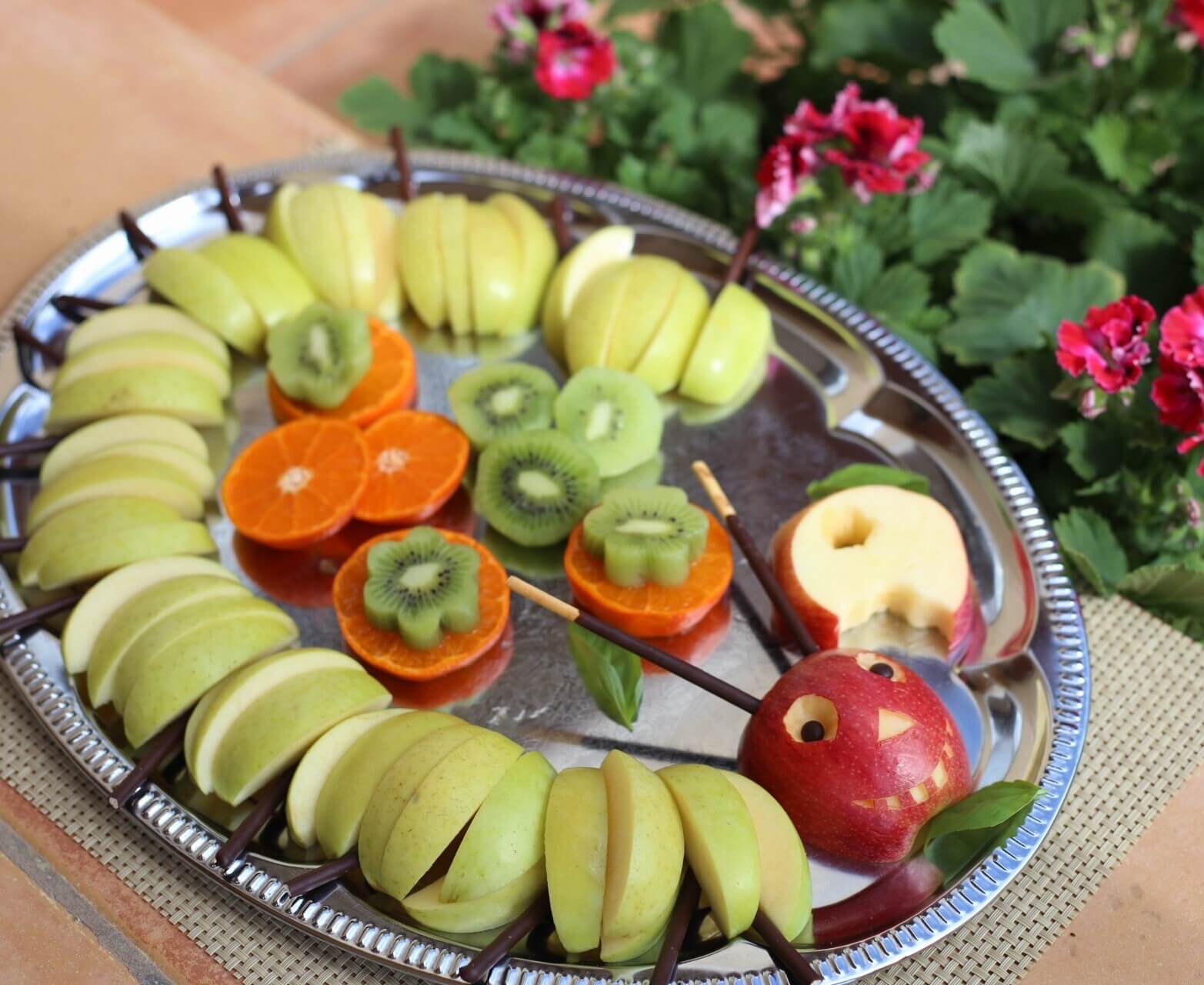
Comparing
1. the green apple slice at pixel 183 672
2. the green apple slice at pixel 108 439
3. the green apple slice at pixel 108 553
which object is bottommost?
the green apple slice at pixel 183 672

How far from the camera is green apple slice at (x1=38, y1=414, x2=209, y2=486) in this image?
1630 millimetres

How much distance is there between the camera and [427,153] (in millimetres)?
2168

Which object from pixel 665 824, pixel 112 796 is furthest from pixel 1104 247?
pixel 112 796

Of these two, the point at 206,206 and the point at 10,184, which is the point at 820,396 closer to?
the point at 206,206

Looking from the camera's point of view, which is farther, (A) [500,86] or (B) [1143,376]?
(A) [500,86]

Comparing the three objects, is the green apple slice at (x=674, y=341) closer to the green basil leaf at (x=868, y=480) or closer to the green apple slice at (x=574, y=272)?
the green apple slice at (x=574, y=272)

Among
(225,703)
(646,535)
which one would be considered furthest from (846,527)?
(225,703)

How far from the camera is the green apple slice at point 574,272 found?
73.1 inches

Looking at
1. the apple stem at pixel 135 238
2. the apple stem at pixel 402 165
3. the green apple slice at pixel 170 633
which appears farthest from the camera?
the apple stem at pixel 402 165

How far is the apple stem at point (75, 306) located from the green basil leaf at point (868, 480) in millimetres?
1138

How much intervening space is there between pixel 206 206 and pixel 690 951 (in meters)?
1.51

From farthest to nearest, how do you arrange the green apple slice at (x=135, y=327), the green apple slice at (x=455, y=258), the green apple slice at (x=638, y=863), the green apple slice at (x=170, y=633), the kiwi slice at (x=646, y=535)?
the green apple slice at (x=455, y=258) → the green apple slice at (x=135, y=327) → the kiwi slice at (x=646, y=535) → the green apple slice at (x=170, y=633) → the green apple slice at (x=638, y=863)

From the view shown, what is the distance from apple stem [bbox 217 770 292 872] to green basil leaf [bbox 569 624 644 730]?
14.4 inches

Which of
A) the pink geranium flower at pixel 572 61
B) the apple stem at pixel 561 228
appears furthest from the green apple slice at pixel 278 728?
the pink geranium flower at pixel 572 61
